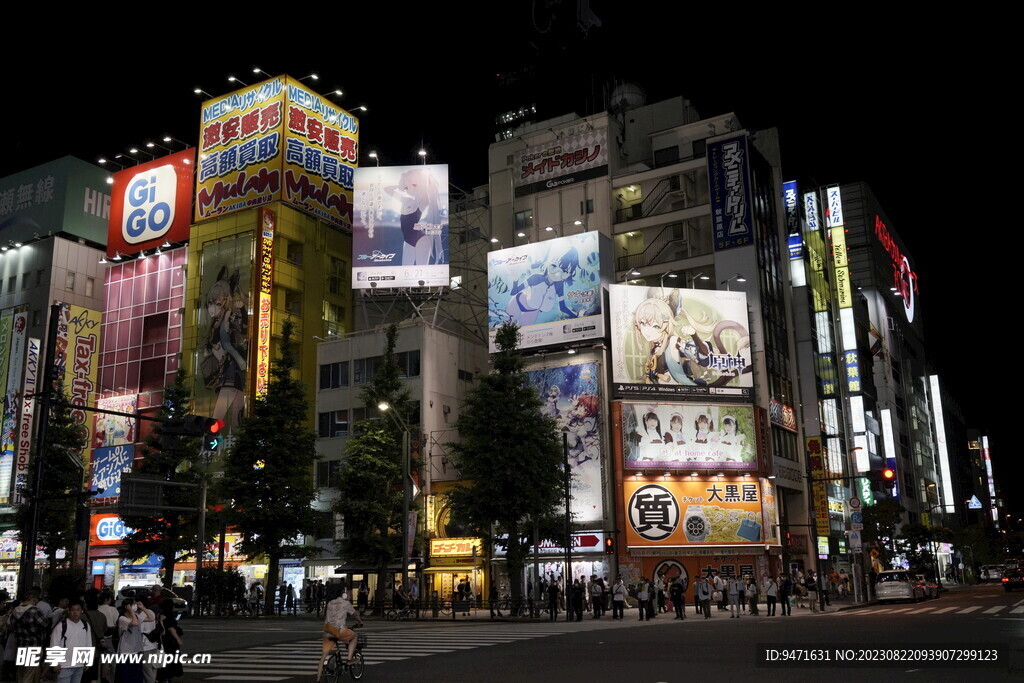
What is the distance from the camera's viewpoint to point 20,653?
12.6 meters

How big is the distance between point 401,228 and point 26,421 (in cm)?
3454

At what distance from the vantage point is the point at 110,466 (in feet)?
196

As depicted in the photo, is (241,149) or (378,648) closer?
(378,648)

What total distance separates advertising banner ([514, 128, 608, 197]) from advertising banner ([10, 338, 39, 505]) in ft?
123

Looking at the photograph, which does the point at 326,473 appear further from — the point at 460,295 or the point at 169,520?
the point at 460,295

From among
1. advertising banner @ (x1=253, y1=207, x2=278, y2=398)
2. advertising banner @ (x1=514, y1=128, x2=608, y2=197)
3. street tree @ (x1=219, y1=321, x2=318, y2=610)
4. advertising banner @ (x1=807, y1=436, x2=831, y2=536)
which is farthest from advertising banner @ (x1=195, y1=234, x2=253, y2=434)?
advertising banner @ (x1=807, y1=436, x2=831, y2=536)

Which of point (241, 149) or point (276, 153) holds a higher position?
point (241, 149)

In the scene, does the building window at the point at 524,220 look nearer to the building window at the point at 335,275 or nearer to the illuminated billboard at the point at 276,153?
the illuminated billboard at the point at 276,153

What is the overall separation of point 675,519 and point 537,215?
24973 mm

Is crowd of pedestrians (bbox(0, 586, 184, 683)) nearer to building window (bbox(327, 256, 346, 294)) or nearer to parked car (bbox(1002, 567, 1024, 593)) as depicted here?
parked car (bbox(1002, 567, 1024, 593))

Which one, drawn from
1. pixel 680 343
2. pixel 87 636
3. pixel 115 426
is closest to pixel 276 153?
pixel 115 426

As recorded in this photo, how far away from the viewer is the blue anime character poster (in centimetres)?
4722

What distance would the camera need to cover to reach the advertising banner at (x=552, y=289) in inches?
1975

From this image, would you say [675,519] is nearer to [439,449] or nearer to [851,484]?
[439,449]
